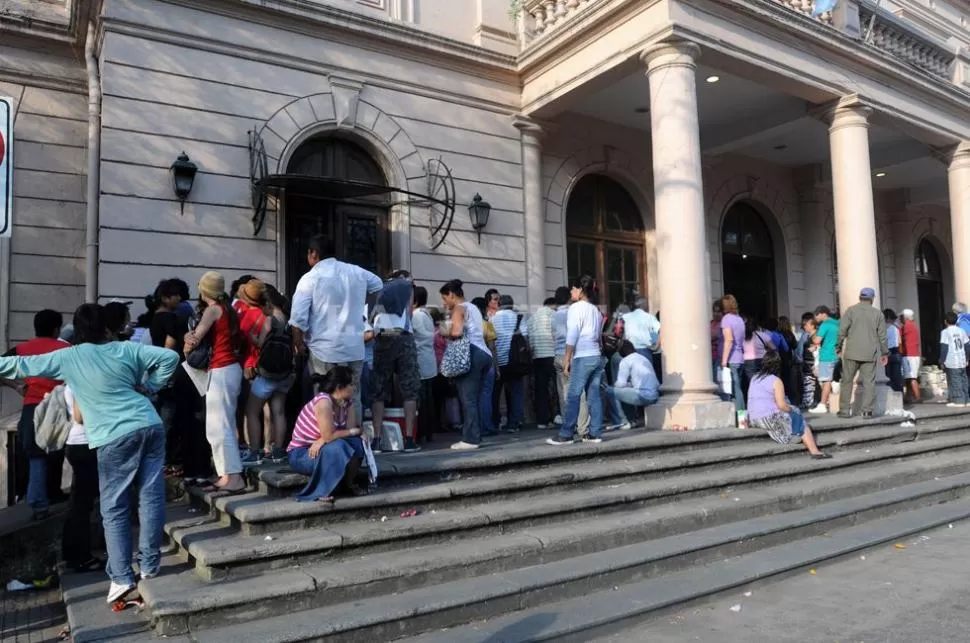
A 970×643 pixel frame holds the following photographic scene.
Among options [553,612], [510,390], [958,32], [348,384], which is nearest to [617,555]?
[553,612]

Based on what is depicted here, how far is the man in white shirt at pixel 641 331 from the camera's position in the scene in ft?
29.4

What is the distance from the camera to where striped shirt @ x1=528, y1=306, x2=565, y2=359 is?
8922mm

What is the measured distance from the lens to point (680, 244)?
29.0ft

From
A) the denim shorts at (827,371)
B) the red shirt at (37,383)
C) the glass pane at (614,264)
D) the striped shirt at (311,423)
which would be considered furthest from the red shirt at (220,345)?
the glass pane at (614,264)

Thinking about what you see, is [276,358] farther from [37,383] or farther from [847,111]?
[847,111]

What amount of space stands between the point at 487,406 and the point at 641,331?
218cm

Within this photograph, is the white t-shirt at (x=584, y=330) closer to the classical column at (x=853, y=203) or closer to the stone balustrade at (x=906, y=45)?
the classical column at (x=853, y=203)

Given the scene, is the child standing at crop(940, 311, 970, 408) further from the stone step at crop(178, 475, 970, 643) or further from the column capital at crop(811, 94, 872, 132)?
the stone step at crop(178, 475, 970, 643)

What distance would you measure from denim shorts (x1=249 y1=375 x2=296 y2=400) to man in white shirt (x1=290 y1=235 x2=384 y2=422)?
0.94ft

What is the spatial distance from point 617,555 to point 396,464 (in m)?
1.83

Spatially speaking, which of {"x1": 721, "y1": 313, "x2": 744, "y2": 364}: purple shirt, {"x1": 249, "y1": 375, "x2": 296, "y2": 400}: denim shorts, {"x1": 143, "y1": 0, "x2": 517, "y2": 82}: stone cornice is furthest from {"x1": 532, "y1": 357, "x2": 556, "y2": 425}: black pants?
{"x1": 143, "y1": 0, "x2": 517, "y2": 82}: stone cornice

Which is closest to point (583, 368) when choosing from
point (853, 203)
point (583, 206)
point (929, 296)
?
point (583, 206)

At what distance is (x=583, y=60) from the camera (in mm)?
10398

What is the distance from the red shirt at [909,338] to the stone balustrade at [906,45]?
14.5 feet
